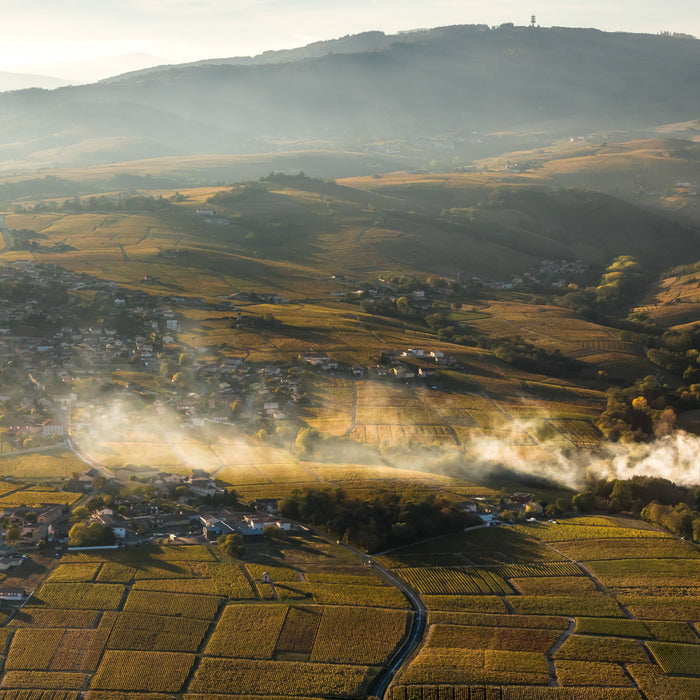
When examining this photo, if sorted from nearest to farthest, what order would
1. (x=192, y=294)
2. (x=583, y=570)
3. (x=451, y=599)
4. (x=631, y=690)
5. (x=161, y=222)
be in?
(x=631, y=690) < (x=451, y=599) < (x=583, y=570) < (x=192, y=294) < (x=161, y=222)

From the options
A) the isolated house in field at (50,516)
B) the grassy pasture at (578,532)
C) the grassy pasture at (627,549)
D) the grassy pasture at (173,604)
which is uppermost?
the isolated house in field at (50,516)

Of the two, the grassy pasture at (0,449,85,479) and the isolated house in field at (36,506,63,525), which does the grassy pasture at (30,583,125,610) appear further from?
the grassy pasture at (0,449,85,479)

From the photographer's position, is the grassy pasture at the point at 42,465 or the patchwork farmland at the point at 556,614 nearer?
the patchwork farmland at the point at 556,614

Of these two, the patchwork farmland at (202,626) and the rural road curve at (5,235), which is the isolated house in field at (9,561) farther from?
the rural road curve at (5,235)

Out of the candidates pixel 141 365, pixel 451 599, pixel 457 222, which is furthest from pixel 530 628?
pixel 457 222

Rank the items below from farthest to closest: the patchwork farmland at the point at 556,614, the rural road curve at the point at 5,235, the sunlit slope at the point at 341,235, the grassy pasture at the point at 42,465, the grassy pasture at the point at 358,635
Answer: the rural road curve at the point at 5,235 → the sunlit slope at the point at 341,235 → the grassy pasture at the point at 42,465 → the grassy pasture at the point at 358,635 → the patchwork farmland at the point at 556,614

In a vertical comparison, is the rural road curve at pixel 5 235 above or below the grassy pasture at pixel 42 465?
above

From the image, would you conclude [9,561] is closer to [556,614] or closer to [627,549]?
[556,614]

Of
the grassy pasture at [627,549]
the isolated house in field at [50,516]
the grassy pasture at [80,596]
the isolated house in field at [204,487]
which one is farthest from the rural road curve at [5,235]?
the grassy pasture at [627,549]

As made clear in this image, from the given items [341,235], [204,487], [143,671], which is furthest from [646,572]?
[341,235]

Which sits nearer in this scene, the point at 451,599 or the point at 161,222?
the point at 451,599

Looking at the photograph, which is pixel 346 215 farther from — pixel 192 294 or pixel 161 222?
pixel 192 294
